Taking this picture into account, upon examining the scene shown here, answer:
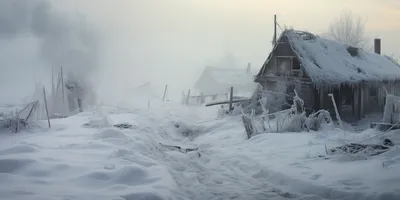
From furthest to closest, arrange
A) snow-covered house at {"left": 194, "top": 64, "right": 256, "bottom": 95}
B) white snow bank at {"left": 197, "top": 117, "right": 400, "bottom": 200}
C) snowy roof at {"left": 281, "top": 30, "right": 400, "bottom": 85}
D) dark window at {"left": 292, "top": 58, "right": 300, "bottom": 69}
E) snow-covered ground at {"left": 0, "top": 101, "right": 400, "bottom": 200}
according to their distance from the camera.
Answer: snow-covered house at {"left": 194, "top": 64, "right": 256, "bottom": 95} < dark window at {"left": 292, "top": 58, "right": 300, "bottom": 69} < snowy roof at {"left": 281, "top": 30, "right": 400, "bottom": 85} < white snow bank at {"left": 197, "top": 117, "right": 400, "bottom": 200} < snow-covered ground at {"left": 0, "top": 101, "right": 400, "bottom": 200}

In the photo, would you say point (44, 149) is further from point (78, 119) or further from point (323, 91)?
point (323, 91)

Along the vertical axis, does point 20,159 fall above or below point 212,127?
above

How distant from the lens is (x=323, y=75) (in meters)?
19.9

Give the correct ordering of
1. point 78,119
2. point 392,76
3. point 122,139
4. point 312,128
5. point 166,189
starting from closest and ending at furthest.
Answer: point 166,189
point 122,139
point 312,128
point 78,119
point 392,76

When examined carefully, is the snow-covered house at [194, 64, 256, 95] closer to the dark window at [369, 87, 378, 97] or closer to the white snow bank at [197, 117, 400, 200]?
the dark window at [369, 87, 378, 97]

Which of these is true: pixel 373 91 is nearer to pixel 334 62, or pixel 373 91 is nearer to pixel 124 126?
pixel 334 62

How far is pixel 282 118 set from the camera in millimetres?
15352

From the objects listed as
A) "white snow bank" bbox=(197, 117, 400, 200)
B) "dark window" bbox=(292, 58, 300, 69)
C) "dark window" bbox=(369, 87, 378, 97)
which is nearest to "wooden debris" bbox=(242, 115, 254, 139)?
"white snow bank" bbox=(197, 117, 400, 200)

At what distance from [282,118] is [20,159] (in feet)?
36.0

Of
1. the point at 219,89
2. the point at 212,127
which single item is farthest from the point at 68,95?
the point at 219,89

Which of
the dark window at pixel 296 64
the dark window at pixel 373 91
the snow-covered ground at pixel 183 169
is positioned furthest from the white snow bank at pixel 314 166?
the dark window at pixel 373 91

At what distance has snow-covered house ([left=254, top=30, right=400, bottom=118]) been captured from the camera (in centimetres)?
2036

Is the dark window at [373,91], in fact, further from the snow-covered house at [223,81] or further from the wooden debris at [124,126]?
the snow-covered house at [223,81]

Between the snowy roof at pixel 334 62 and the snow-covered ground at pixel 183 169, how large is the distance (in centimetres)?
767
